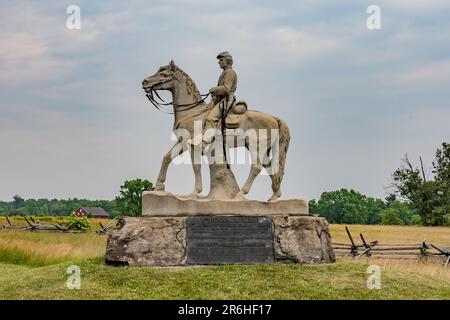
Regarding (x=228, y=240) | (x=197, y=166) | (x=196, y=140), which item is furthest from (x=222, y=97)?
(x=228, y=240)

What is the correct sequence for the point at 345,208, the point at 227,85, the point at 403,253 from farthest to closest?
the point at 345,208 < the point at 403,253 < the point at 227,85

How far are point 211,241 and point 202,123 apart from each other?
2.56 metres

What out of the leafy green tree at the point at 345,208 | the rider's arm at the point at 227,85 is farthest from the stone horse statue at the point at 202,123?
the leafy green tree at the point at 345,208

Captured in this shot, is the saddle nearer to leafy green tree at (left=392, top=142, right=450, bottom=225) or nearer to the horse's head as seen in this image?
the horse's head

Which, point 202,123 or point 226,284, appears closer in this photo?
point 226,284

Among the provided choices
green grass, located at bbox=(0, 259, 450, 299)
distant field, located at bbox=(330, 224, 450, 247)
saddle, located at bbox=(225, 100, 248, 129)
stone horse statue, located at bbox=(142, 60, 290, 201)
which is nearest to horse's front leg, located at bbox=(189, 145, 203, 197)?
stone horse statue, located at bbox=(142, 60, 290, 201)

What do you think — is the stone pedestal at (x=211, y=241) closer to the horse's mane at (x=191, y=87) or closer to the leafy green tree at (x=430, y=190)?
the horse's mane at (x=191, y=87)

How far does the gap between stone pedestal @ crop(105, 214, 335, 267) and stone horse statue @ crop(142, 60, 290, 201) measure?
0.85 meters

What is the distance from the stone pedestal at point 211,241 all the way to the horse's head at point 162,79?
2880 mm

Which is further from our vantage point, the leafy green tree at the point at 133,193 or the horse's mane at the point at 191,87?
the leafy green tree at the point at 133,193

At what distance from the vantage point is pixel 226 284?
1104 cm

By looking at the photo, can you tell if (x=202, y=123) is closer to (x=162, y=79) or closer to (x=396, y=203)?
(x=162, y=79)

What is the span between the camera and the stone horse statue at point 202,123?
1329 centimetres
